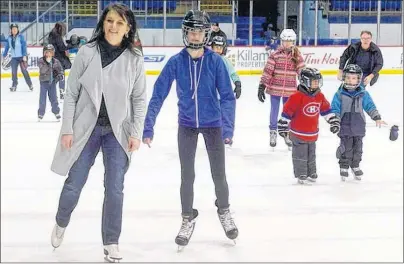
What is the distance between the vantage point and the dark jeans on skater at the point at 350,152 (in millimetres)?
4762

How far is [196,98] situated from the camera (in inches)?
122

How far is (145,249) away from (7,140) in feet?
11.7

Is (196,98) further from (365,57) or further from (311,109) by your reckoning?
(365,57)

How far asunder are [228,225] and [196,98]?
557mm

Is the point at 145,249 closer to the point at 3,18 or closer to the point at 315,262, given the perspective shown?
the point at 315,262

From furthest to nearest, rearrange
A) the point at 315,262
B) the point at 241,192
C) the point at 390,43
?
the point at 390,43, the point at 241,192, the point at 315,262

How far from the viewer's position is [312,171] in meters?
4.72

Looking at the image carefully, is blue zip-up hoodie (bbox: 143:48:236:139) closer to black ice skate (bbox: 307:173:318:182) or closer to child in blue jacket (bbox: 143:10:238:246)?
child in blue jacket (bbox: 143:10:238:246)

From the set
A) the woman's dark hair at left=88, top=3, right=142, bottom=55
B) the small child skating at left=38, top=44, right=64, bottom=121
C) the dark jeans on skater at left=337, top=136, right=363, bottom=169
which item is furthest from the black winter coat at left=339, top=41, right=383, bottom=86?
the woman's dark hair at left=88, top=3, right=142, bottom=55

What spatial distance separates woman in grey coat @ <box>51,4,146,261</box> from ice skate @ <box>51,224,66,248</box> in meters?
0.27

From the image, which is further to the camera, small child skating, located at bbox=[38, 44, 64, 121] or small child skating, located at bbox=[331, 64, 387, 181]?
small child skating, located at bbox=[38, 44, 64, 121]

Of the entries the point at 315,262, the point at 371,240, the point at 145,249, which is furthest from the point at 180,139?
the point at 371,240

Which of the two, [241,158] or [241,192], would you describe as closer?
[241,192]

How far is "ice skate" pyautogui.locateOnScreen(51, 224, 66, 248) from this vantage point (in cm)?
307
